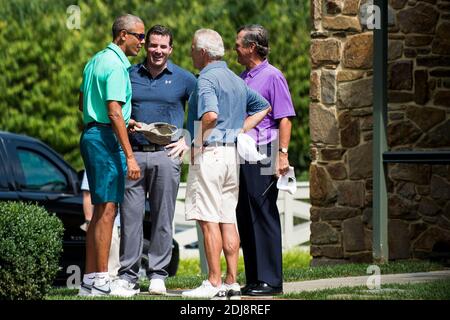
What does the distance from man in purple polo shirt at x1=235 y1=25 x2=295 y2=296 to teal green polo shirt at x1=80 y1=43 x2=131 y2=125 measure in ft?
2.89

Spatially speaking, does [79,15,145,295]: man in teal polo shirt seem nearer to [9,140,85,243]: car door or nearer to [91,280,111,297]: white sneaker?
[91,280,111,297]: white sneaker

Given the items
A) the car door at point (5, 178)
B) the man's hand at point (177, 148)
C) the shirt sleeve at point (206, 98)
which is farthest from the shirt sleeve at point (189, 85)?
the car door at point (5, 178)

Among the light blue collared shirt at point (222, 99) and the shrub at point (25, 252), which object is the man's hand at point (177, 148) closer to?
the light blue collared shirt at point (222, 99)

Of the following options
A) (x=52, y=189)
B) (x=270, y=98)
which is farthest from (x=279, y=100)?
(x=52, y=189)

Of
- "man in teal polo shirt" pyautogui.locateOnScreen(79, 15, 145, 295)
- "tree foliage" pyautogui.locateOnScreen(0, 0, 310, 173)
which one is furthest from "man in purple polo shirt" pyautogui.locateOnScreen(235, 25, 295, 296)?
"tree foliage" pyautogui.locateOnScreen(0, 0, 310, 173)

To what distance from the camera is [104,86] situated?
9.37 m

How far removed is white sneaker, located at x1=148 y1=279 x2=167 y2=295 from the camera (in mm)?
9594

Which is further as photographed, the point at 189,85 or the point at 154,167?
the point at 189,85

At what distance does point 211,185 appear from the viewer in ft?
30.1

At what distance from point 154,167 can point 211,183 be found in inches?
24.5

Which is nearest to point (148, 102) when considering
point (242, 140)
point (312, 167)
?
point (242, 140)

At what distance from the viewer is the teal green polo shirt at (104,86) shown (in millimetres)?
9289

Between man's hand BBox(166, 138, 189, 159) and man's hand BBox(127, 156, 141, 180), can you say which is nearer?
man's hand BBox(127, 156, 141, 180)

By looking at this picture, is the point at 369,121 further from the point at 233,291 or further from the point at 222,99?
the point at 233,291
